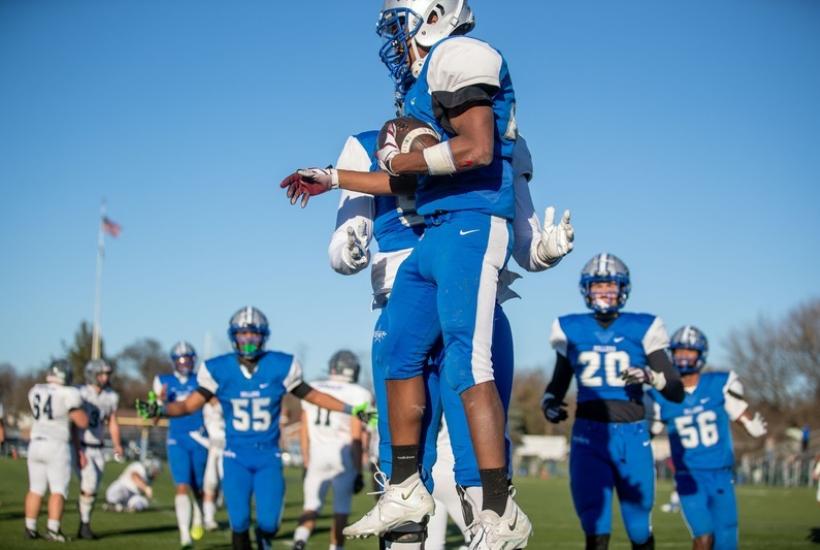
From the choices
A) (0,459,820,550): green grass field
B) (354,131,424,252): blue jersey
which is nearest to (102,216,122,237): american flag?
(0,459,820,550): green grass field

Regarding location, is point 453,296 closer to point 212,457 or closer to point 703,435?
point 703,435

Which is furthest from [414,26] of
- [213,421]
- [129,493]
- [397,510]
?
[129,493]

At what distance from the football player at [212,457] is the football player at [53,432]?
5.97 ft

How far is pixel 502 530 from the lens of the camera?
4.25 metres

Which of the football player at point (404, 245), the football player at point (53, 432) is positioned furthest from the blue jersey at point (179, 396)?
the football player at point (404, 245)

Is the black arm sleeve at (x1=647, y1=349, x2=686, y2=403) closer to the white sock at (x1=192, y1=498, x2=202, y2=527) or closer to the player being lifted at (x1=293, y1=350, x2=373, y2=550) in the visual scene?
the player being lifted at (x1=293, y1=350, x2=373, y2=550)

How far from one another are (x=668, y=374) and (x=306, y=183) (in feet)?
15.3

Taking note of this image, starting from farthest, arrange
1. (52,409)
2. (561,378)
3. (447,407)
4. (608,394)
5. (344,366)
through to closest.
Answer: (52,409) < (344,366) < (561,378) < (608,394) < (447,407)

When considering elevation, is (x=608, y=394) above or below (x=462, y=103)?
below

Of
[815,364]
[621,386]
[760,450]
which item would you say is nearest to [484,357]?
[621,386]

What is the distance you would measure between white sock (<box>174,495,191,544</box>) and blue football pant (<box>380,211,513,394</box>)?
30.4 ft

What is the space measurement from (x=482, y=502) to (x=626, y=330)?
4.64 m

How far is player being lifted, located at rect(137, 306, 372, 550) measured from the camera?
33.2 feet

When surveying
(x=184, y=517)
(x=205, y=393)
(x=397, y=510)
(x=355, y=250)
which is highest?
(x=355, y=250)
